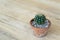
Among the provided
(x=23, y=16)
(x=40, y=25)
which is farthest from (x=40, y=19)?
(x=23, y=16)

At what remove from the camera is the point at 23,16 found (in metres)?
1.75

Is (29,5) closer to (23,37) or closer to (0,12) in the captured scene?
(0,12)

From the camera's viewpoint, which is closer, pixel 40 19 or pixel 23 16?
pixel 40 19

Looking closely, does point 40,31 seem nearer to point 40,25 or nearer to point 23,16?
point 40,25

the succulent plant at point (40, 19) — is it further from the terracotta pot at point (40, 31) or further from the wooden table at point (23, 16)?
the wooden table at point (23, 16)

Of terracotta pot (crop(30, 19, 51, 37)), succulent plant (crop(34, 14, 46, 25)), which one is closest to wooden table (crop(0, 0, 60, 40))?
terracotta pot (crop(30, 19, 51, 37))

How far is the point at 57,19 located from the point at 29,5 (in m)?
0.47

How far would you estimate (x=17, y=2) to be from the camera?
80.9 inches

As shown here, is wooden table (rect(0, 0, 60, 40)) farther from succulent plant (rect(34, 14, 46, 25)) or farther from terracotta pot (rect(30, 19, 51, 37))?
succulent plant (rect(34, 14, 46, 25))

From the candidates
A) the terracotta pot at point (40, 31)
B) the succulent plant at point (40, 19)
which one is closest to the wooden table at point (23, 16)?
the terracotta pot at point (40, 31)

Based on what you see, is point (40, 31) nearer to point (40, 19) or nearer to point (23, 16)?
point (40, 19)

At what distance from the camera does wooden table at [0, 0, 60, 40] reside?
1.48 m

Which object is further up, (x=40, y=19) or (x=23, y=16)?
(x=23, y=16)

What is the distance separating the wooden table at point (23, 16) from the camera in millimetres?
1483
